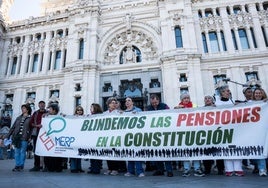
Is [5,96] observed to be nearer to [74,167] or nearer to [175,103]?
[175,103]

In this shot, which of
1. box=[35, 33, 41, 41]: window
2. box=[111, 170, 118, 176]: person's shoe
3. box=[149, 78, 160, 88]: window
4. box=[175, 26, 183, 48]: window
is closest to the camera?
box=[111, 170, 118, 176]: person's shoe

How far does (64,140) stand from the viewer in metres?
6.45

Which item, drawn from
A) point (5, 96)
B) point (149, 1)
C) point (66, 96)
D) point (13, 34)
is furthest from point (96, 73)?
point (13, 34)

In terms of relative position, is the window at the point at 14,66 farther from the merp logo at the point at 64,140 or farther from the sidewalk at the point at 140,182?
the sidewalk at the point at 140,182

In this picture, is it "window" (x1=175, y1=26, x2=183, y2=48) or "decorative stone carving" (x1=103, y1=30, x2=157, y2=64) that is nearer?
"window" (x1=175, y1=26, x2=183, y2=48)

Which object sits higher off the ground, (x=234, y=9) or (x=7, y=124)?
(x=234, y=9)

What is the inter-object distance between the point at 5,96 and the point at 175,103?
20430mm

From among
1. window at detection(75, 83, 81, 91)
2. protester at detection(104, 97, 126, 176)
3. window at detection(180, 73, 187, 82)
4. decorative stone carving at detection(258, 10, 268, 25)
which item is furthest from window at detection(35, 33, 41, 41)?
decorative stone carving at detection(258, 10, 268, 25)

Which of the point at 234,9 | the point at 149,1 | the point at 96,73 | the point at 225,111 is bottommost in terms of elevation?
the point at 225,111

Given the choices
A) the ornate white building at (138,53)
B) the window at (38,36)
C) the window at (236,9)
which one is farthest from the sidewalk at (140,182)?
the window at (38,36)

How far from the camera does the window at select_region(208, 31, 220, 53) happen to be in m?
20.8

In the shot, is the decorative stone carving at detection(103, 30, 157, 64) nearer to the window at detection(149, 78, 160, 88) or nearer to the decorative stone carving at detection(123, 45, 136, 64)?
the decorative stone carving at detection(123, 45, 136, 64)

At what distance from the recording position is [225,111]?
5.45 meters

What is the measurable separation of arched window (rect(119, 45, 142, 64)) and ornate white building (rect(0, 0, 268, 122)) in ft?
0.37
